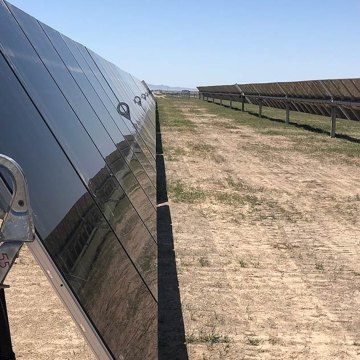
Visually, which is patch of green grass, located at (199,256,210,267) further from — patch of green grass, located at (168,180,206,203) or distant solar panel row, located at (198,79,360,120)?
distant solar panel row, located at (198,79,360,120)

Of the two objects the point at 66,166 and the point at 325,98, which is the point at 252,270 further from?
the point at 325,98

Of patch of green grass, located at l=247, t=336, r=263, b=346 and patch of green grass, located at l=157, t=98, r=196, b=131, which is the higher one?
patch of green grass, located at l=247, t=336, r=263, b=346

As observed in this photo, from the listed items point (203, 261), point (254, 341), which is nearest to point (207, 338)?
point (254, 341)

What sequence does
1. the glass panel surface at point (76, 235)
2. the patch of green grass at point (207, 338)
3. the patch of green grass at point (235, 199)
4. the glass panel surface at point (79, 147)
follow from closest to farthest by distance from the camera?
the glass panel surface at point (76, 235), the glass panel surface at point (79, 147), the patch of green grass at point (207, 338), the patch of green grass at point (235, 199)

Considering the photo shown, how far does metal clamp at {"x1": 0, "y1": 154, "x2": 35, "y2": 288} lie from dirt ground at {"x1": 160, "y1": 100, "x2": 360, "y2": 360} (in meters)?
2.81

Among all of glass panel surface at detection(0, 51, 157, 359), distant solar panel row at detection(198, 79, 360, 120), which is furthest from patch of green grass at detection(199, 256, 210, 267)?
distant solar panel row at detection(198, 79, 360, 120)

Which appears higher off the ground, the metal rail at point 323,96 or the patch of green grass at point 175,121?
the metal rail at point 323,96

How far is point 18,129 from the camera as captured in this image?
2.03 metres

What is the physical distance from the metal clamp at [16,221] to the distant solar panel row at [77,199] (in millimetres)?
191

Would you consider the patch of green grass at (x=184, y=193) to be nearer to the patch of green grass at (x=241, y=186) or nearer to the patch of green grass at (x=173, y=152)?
the patch of green grass at (x=241, y=186)

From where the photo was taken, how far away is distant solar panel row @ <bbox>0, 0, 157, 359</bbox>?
6.16 feet

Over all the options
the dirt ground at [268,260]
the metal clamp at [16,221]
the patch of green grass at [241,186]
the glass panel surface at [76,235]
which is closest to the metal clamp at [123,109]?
the dirt ground at [268,260]

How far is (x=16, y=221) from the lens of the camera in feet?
4.56

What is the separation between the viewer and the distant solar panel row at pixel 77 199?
73.9 inches
